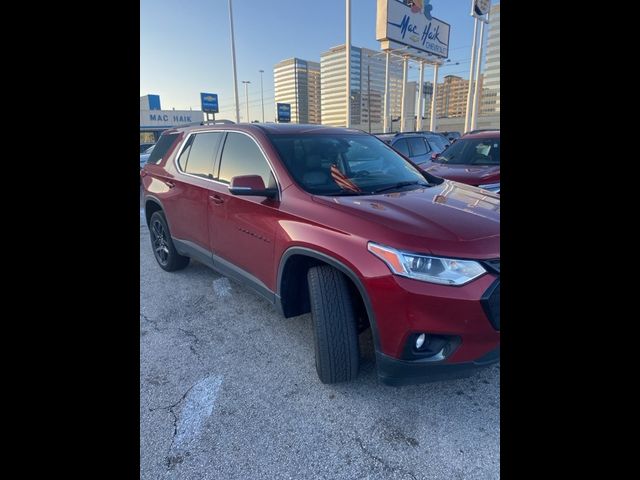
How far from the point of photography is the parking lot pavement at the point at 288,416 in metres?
1.77

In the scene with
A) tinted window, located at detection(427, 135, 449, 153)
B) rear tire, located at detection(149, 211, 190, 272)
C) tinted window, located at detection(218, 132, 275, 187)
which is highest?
tinted window, located at detection(427, 135, 449, 153)

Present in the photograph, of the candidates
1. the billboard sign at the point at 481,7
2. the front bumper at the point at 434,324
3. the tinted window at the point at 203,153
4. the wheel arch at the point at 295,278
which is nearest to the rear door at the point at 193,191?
the tinted window at the point at 203,153

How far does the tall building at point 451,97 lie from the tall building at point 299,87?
18345 millimetres

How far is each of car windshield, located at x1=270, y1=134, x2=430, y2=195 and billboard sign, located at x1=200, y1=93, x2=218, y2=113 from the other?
42944 mm

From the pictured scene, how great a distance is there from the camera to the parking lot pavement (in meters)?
1.77

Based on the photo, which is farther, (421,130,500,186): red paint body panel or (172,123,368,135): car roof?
(421,130,500,186): red paint body panel

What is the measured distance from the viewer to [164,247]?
4430mm

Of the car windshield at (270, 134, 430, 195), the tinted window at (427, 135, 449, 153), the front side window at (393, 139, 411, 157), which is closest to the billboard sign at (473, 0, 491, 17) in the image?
the tinted window at (427, 135, 449, 153)

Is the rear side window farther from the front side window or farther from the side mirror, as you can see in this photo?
the front side window

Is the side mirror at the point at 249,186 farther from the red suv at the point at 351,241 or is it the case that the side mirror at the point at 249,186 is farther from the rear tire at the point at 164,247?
the rear tire at the point at 164,247
